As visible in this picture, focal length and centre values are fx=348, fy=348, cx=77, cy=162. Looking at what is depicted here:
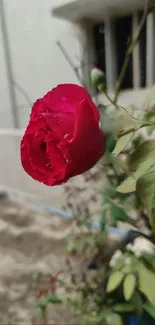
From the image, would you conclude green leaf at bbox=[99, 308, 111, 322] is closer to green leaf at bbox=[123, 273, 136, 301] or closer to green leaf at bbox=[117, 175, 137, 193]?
green leaf at bbox=[123, 273, 136, 301]

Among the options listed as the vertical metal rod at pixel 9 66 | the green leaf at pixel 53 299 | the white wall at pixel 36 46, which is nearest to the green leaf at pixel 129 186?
the green leaf at pixel 53 299

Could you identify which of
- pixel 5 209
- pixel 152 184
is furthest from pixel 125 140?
pixel 5 209

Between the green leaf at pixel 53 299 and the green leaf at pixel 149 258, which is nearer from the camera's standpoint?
the green leaf at pixel 149 258

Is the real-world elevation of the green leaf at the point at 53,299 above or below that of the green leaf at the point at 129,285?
A: below

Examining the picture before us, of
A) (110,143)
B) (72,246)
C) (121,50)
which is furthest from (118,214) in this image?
(121,50)

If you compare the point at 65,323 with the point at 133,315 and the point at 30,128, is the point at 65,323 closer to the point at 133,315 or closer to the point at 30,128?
the point at 133,315

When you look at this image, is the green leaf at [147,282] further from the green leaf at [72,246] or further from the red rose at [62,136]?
the green leaf at [72,246]
